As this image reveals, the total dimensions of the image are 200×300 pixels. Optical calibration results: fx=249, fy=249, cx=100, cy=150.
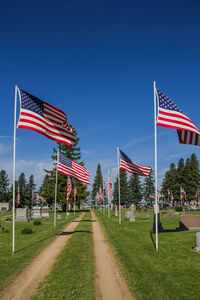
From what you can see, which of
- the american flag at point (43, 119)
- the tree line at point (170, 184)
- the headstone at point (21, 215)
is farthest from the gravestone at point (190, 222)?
the tree line at point (170, 184)

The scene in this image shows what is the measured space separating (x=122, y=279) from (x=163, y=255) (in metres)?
4.01

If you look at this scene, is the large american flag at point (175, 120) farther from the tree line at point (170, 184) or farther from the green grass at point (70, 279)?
the tree line at point (170, 184)

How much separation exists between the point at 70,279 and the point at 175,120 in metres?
8.33

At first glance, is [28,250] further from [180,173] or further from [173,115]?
[180,173]

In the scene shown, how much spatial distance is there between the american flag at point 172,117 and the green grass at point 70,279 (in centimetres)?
700

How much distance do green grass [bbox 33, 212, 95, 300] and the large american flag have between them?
276 inches

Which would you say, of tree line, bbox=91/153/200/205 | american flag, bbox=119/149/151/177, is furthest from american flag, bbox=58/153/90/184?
tree line, bbox=91/153/200/205

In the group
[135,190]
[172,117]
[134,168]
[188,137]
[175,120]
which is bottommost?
[135,190]

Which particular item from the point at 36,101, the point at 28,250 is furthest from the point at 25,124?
the point at 28,250

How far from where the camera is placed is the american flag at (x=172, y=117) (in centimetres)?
1191

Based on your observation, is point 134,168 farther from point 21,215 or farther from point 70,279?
point 21,215

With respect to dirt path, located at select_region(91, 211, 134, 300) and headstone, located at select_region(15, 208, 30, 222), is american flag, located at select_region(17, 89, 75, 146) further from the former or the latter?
headstone, located at select_region(15, 208, 30, 222)

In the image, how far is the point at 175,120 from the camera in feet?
39.6

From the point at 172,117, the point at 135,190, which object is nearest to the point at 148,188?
the point at 135,190
